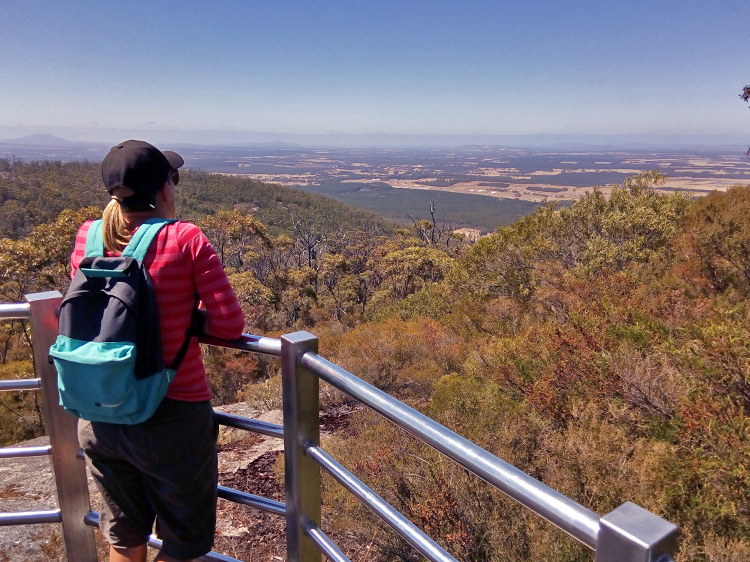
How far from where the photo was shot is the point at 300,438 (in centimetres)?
142

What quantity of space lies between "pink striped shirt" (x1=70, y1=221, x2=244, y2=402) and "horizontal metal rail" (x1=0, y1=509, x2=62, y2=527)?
961mm

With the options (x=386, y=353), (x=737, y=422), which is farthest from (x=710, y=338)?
(x=386, y=353)

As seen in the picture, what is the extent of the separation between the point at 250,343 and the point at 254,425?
0.82ft

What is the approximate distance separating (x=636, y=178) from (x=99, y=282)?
48.6 feet

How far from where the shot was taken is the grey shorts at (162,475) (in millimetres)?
1456

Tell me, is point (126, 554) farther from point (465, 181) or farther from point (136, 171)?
point (465, 181)

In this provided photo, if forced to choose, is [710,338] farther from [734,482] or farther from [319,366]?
[319,366]

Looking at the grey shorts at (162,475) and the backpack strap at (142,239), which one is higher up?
the backpack strap at (142,239)

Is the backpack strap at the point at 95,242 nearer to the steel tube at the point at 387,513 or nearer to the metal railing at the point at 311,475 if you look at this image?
the metal railing at the point at 311,475

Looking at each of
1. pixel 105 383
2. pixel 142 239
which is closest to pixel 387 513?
pixel 105 383

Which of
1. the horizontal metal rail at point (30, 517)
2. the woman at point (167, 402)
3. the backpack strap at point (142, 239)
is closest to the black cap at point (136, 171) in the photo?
the woman at point (167, 402)

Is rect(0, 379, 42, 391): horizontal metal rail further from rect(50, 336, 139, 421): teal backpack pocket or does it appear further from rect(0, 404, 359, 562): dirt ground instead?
rect(0, 404, 359, 562): dirt ground

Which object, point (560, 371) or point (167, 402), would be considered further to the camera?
point (560, 371)

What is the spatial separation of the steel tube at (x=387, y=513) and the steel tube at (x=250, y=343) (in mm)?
307
